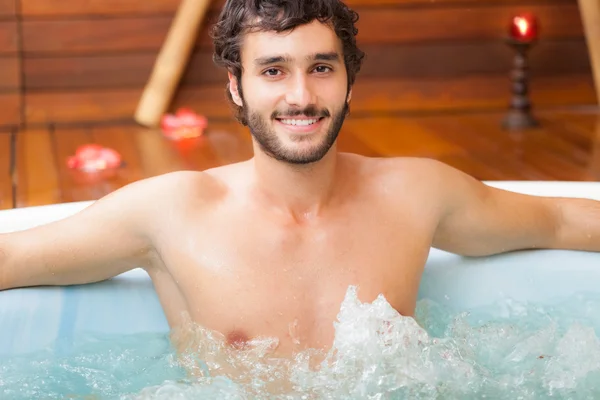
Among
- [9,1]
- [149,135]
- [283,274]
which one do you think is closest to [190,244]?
[283,274]

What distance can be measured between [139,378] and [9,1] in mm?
2514

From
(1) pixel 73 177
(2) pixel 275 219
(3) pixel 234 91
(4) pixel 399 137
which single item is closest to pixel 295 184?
(2) pixel 275 219

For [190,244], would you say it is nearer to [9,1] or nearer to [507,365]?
[507,365]

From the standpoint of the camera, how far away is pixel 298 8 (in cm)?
157

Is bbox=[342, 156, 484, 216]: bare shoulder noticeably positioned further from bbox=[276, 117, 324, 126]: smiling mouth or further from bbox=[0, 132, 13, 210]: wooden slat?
bbox=[0, 132, 13, 210]: wooden slat

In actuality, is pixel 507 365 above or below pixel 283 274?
below

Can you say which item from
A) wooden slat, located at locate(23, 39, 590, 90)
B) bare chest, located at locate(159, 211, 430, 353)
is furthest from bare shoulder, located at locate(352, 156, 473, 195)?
wooden slat, located at locate(23, 39, 590, 90)

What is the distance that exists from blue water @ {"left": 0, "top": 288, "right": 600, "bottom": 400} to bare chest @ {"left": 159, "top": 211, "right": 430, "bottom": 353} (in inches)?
1.1

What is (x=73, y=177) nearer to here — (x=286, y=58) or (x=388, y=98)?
(x=388, y=98)

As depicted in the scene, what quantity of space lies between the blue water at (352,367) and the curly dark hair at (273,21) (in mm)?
423

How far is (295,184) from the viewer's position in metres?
1.70

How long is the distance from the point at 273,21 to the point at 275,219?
0.35 meters

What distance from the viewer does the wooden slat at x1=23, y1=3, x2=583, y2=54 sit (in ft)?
13.0

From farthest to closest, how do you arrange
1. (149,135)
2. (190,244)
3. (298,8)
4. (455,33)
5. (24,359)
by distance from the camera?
(455,33) → (149,135) → (24,359) → (190,244) → (298,8)
